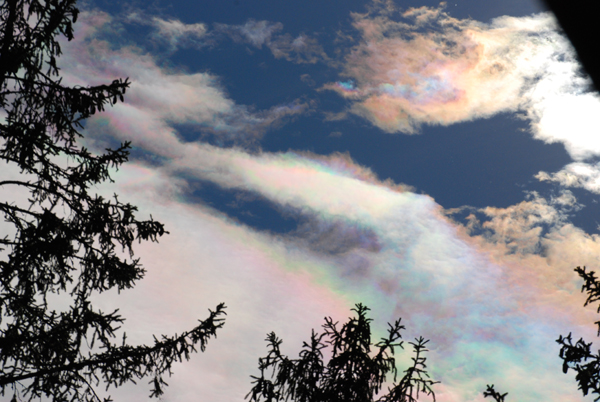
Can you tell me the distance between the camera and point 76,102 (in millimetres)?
7656

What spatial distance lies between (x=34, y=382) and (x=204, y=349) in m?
2.84

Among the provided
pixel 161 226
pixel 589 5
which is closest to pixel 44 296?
pixel 161 226

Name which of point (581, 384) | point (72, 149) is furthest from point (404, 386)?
point (72, 149)

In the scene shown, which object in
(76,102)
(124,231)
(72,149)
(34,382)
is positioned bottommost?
(34,382)

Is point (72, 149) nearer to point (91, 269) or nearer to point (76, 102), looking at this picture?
point (76, 102)

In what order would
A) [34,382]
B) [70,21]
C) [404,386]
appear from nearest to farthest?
[404,386] < [34,382] < [70,21]

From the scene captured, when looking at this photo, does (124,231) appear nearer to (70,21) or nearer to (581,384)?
(70,21)

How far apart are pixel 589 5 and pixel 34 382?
8.67 metres

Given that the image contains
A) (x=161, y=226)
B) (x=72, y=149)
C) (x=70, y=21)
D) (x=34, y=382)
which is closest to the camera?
(x=34, y=382)

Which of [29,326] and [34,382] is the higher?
[29,326]

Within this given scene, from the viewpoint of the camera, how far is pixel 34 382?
22.6 ft

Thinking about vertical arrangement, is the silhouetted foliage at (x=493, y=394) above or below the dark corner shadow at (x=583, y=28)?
below

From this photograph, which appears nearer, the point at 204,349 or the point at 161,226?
the point at 204,349

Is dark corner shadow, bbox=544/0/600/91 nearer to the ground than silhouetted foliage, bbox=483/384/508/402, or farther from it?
farther from it
